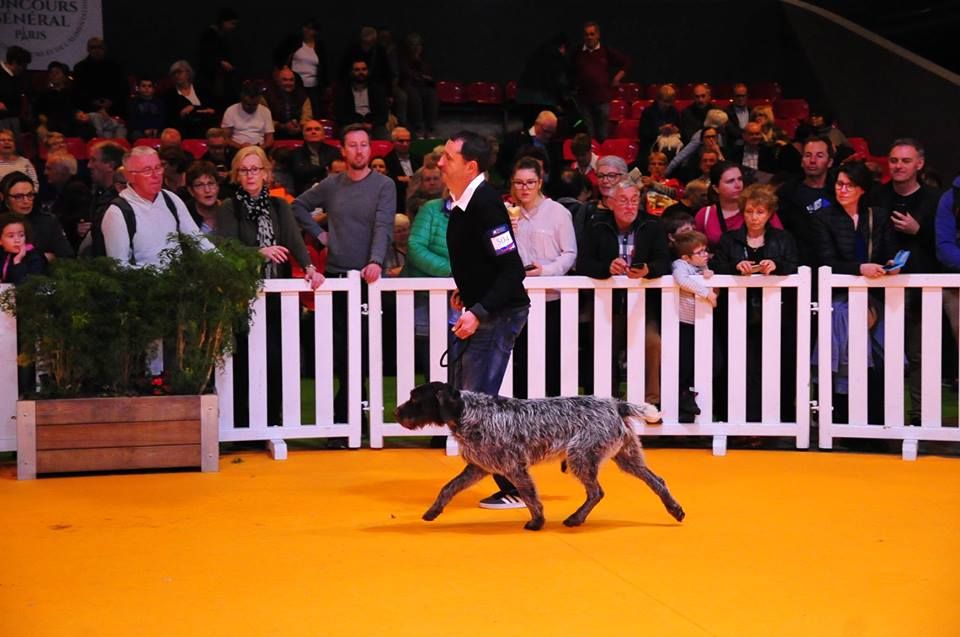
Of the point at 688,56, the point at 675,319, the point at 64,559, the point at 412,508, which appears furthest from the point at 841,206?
the point at 688,56

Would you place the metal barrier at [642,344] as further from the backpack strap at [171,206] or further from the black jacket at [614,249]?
the backpack strap at [171,206]

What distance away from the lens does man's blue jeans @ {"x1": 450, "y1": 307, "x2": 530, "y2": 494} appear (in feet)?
19.6

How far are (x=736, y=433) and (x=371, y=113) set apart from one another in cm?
799

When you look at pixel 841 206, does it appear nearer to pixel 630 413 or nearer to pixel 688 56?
pixel 630 413

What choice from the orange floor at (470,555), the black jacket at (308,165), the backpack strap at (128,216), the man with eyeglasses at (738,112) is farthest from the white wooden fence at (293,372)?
the man with eyeglasses at (738,112)

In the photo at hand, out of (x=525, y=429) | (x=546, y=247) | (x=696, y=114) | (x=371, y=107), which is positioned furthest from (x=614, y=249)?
(x=371, y=107)

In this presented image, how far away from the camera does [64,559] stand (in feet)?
16.9

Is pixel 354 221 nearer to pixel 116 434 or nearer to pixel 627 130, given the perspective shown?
pixel 116 434

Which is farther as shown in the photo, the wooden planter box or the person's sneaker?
the wooden planter box

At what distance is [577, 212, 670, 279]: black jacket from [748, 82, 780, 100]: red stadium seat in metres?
10.1

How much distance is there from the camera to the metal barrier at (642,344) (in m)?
7.67

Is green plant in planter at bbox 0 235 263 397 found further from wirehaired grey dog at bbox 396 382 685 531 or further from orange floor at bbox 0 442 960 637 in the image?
wirehaired grey dog at bbox 396 382 685 531

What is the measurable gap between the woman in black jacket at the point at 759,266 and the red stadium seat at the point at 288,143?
5.24 m

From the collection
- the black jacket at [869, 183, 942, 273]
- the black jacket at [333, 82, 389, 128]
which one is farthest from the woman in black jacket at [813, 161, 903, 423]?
the black jacket at [333, 82, 389, 128]
